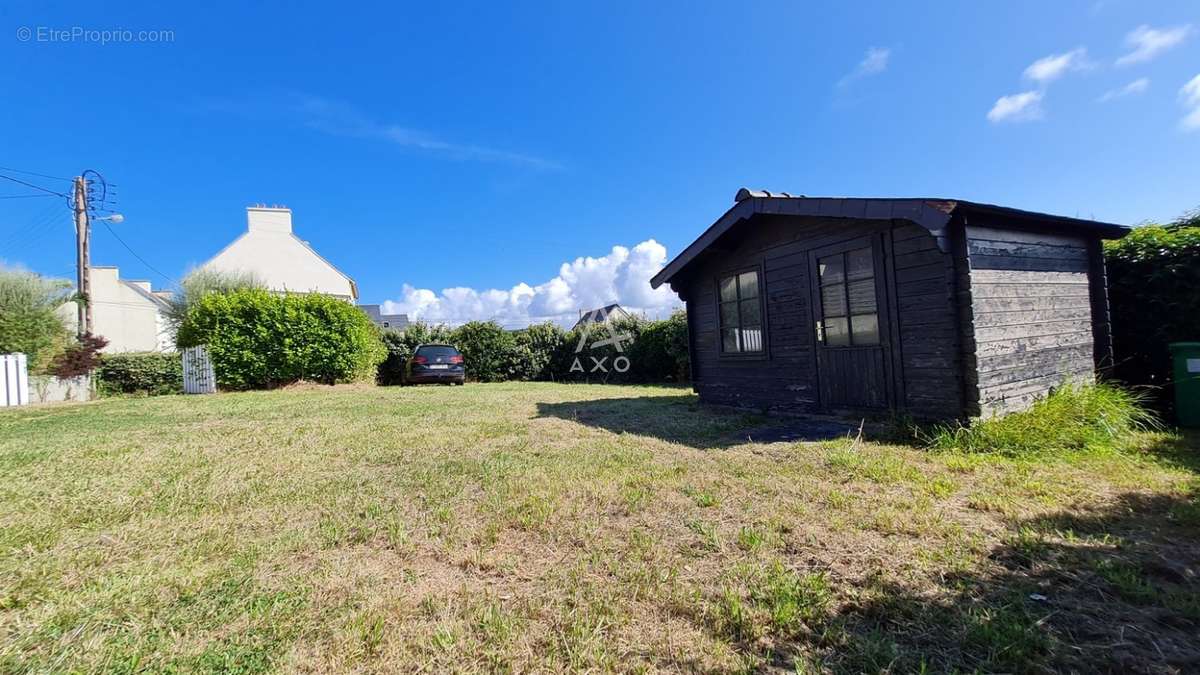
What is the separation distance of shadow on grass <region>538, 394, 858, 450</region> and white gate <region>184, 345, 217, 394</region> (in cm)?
1007

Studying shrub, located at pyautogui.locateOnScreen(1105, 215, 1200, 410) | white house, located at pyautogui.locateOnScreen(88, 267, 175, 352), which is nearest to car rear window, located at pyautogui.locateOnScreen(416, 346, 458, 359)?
shrub, located at pyautogui.locateOnScreen(1105, 215, 1200, 410)

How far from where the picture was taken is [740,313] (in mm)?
7281

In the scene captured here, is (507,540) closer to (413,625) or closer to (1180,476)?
(413,625)

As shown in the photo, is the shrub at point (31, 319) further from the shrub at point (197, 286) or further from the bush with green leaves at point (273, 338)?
the shrub at point (197, 286)

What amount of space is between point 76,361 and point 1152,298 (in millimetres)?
21102

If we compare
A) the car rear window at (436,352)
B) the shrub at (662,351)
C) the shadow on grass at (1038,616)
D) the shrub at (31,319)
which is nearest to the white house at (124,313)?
the shrub at (31,319)

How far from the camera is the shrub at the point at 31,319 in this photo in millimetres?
12359

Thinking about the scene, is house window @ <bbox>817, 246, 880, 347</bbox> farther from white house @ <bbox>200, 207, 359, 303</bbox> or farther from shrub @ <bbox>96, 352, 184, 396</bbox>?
white house @ <bbox>200, 207, 359, 303</bbox>

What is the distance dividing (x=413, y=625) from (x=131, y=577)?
1.56 metres

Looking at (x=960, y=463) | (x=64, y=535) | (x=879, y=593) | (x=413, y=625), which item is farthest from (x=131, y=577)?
(x=960, y=463)

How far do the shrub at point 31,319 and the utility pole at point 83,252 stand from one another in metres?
0.70

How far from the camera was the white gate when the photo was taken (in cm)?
1254

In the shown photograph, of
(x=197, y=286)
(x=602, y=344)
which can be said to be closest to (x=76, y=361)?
(x=197, y=286)

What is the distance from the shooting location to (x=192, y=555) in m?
2.51
